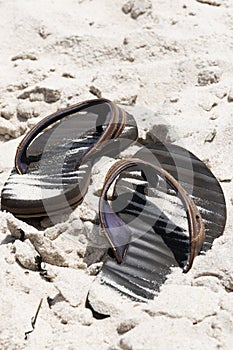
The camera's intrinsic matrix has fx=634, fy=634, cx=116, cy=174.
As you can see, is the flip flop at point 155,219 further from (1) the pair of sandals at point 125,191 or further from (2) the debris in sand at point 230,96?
(2) the debris in sand at point 230,96

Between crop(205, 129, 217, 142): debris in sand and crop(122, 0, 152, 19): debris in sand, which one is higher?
crop(122, 0, 152, 19): debris in sand

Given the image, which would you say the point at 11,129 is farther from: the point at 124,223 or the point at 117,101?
the point at 124,223

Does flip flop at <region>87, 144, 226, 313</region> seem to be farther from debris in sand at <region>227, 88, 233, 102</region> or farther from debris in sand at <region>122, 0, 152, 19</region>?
debris in sand at <region>122, 0, 152, 19</region>

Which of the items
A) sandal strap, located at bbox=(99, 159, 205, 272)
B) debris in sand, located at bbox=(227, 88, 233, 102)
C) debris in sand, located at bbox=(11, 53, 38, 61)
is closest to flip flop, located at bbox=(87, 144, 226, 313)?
sandal strap, located at bbox=(99, 159, 205, 272)

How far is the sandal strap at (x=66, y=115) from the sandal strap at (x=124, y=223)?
0.99ft

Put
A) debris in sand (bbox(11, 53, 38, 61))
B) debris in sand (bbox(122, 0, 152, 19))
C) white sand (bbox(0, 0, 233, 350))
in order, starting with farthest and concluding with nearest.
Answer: debris in sand (bbox(122, 0, 152, 19))
debris in sand (bbox(11, 53, 38, 61))
white sand (bbox(0, 0, 233, 350))

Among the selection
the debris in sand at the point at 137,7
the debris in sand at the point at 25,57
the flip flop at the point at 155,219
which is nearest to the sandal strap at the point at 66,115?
the flip flop at the point at 155,219

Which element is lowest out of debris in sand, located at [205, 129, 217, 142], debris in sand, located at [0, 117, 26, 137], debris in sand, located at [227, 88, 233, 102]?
debris in sand, located at [0, 117, 26, 137]

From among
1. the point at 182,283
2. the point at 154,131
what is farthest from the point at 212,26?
the point at 182,283

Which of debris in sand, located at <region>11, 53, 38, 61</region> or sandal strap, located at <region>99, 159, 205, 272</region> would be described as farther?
debris in sand, located at <region>11, 53, 38, 61</region>

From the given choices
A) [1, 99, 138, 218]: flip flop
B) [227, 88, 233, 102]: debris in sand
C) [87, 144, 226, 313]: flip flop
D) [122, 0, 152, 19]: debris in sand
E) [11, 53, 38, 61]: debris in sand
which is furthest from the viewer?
[122, 0, 152, 19]: debris in sand

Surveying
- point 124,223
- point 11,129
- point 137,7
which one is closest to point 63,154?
point 11,129

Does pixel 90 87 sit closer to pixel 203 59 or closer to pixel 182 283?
pixel 203 59

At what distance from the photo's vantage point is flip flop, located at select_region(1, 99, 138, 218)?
1.85 meters
